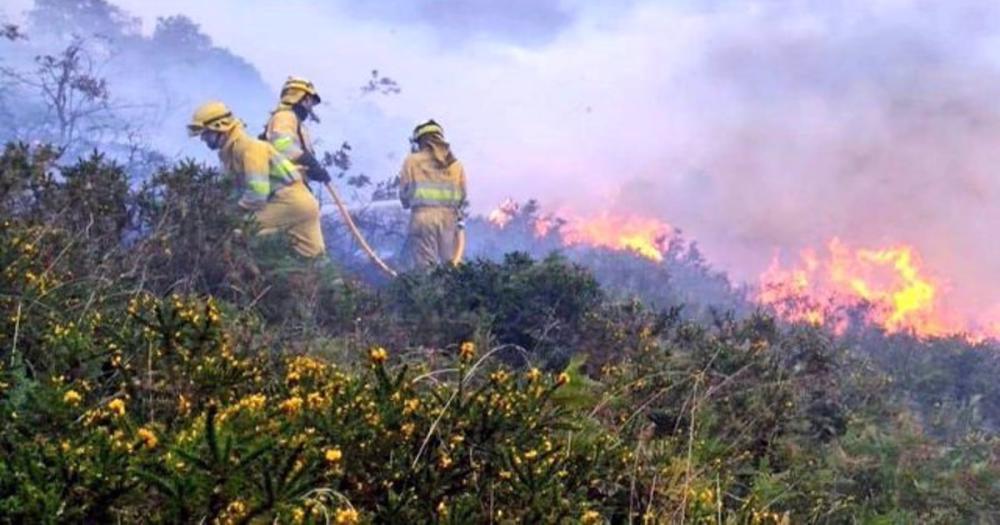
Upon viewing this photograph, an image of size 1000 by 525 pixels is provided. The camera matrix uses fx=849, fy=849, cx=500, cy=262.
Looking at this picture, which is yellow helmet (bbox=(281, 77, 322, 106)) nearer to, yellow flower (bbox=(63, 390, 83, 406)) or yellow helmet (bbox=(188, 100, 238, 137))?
yellow helmet (bbox=(188, 100, 238, 137))

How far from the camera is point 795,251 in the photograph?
22562 mm

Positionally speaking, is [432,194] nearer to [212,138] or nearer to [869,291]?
[212,138]

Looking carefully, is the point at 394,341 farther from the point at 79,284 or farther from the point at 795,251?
the point at 795,251

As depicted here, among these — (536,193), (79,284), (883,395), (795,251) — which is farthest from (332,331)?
(536,193)

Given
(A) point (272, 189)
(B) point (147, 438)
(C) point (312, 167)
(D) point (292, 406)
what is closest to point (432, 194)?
(C) point (312, 167)

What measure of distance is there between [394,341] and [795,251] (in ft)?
59.9

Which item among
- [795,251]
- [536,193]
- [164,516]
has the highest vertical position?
[536,193]

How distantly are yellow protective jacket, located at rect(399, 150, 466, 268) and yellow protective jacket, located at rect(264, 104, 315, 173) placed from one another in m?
1.95

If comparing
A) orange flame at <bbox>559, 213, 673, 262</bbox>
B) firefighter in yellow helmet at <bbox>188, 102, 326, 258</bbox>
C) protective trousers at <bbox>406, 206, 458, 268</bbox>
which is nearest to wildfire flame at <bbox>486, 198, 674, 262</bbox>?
orange flame at <bbox>559, 213, 673, 262</bbox>

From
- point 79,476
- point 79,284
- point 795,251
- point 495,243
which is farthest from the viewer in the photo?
point 495,243

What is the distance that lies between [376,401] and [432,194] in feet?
33.8

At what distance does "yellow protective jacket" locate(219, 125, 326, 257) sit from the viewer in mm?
9781

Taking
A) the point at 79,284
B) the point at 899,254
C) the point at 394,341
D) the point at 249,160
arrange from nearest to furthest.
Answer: the point at 79,284, the point at 394,341, the point at 249,160, the point at 899,254

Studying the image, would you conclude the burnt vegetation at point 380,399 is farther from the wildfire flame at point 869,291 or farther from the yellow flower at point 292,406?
the wildfire flame at point 869,291
